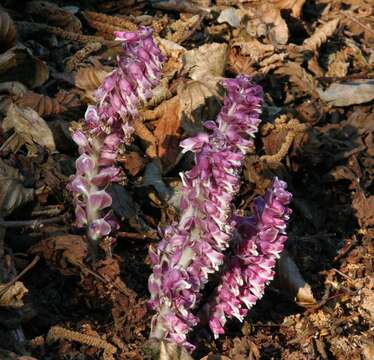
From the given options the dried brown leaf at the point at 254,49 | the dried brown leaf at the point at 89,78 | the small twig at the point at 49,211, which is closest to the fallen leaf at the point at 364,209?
the dried brown leaf at the point at 254,49

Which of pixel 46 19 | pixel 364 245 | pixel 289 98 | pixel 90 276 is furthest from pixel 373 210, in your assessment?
pixel 46 19

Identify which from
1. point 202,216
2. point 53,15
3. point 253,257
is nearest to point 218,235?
point 202,216

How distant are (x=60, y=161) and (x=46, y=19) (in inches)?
45.7

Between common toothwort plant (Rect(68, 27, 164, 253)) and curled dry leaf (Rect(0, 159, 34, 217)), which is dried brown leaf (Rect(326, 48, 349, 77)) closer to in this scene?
common toothwort plant (Rect(68, 27, 164, 253))

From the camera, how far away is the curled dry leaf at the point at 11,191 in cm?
291

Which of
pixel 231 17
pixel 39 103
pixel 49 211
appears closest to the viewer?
pixel 49 211

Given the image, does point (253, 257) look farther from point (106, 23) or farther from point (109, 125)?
point (106, 23)

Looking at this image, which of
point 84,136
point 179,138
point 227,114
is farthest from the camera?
point 179,138

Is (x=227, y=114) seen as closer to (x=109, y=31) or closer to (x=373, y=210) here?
(x=373, y=210)

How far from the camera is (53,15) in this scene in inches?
160

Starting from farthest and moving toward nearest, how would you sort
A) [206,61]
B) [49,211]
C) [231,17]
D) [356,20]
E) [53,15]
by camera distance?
[356,20]
[231,17]
[53,15]
[206,61]
[49,211]

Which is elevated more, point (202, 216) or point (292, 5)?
point (202, 216)

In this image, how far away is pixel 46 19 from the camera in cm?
409

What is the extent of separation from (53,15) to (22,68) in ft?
2.12
